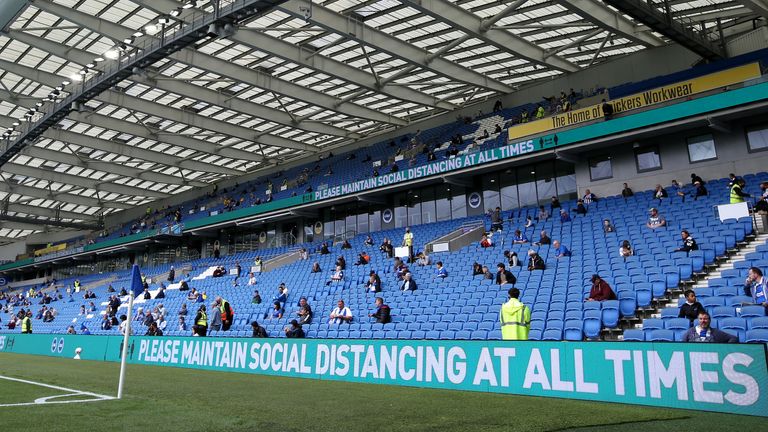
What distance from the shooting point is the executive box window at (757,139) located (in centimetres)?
1814

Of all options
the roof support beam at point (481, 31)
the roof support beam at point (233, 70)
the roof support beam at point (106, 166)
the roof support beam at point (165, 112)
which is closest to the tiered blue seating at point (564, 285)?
the roof support beam at point (481, 31)

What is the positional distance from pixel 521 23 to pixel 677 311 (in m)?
15.2

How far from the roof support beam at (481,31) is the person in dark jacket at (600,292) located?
11427 millimetres

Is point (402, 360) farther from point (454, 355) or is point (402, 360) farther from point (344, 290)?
point (344, 290)

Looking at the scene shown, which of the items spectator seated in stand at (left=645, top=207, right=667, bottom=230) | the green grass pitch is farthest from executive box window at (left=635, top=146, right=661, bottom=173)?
the green grass pitch

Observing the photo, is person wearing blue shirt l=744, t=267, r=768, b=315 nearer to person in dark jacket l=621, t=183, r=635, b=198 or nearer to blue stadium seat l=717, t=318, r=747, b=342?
blue stadium seat l=717, t=318, r=747, b=342

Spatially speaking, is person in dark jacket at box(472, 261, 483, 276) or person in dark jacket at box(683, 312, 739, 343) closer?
person in dark jacket at box(683, 312, 739, 343)

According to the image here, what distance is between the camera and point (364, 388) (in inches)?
370

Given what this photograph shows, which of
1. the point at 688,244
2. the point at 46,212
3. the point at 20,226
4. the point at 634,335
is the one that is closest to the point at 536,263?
the point at 688,244

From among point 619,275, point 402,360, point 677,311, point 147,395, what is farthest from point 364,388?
point 619,275

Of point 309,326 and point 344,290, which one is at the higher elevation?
point 344,290

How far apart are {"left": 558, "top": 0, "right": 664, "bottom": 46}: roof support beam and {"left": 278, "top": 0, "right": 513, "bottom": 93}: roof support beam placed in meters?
7.15

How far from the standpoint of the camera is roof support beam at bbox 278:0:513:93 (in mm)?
19856

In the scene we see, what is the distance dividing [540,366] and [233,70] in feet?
70.9
